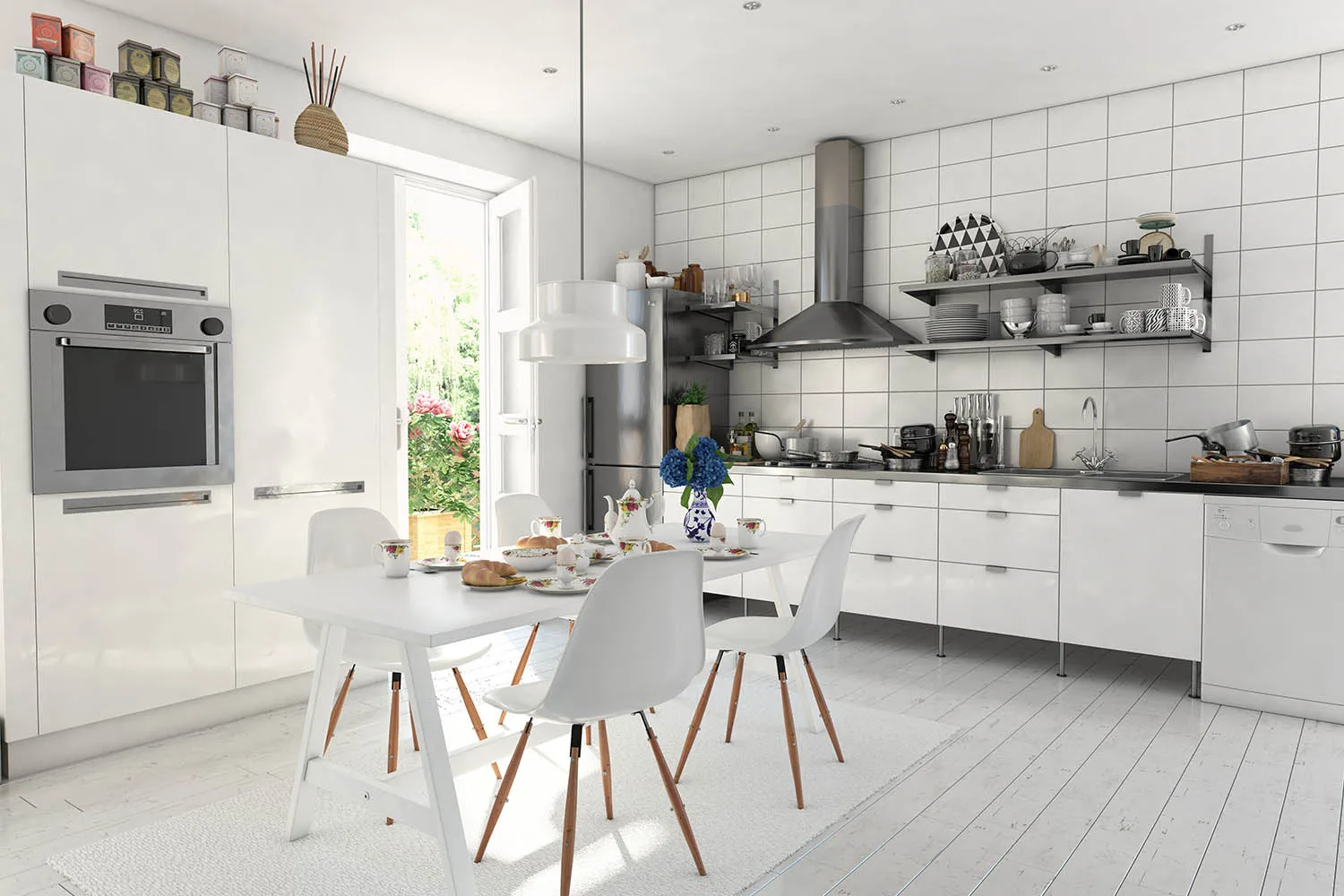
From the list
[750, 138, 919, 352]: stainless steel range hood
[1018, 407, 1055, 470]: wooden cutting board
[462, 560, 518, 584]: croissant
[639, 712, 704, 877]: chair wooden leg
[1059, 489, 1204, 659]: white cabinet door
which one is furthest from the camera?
[750, 138, 919, 352]: stainless steel range hood

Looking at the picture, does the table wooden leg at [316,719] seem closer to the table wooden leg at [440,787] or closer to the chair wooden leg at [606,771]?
the table wooden leg at [440,787]

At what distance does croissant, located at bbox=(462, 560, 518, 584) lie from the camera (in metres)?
2.24

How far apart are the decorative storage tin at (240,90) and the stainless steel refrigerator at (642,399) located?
7.41 feet

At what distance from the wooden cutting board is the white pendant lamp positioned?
2.74 m

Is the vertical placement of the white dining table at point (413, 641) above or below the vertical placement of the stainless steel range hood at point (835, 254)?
below

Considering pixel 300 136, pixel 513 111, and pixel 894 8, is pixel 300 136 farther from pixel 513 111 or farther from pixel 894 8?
pixel 894 8

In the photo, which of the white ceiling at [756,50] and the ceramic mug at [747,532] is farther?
the white ceiling at [756,50]

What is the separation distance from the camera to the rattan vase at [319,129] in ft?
11.8

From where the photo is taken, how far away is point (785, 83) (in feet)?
13.6

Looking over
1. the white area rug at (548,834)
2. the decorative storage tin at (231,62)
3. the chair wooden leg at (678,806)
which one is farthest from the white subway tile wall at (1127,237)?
the chair wooden leg at (678,806)

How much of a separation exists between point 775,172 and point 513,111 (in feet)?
→ 5.45

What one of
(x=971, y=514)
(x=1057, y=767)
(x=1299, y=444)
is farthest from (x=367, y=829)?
(x=1299, y=444)

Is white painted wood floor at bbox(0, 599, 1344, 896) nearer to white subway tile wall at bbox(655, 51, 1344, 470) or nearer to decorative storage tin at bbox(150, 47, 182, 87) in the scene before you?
white subway tile wall at bbox(655, 51, 1344, 470)

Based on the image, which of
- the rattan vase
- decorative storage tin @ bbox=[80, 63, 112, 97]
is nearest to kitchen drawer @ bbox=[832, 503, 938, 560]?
the rattan vase
